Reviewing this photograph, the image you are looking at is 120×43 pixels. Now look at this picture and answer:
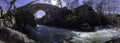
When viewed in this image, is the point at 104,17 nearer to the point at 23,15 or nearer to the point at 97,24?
the point at 97,24

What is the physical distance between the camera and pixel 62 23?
3219 centimetres

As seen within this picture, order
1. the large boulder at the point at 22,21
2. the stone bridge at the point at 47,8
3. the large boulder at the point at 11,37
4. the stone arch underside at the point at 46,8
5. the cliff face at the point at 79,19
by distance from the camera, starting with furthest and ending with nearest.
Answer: the stone arch underside at the point at 46,8
the stone bridge at the point at 47,8
the cliff face at the point at 79,19
the large boulder at the point at 22,21
the large boulder at the point at 11,37

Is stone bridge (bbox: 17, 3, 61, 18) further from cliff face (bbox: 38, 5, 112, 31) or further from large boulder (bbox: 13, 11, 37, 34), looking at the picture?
large boulder (bbox: 13, 11, 37, 34)

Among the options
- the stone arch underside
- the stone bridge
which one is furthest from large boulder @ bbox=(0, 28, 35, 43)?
the stone arch underside

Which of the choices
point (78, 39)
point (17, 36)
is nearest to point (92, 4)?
point (78, 39)

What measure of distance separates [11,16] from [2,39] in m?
6.73

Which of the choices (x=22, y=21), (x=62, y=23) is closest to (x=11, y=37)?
(x=22, y=21)

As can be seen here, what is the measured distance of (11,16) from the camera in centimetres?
2308

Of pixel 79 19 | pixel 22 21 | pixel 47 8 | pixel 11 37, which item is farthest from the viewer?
pixel 47 8

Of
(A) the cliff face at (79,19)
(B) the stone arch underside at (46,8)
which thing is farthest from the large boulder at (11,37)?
(B) the stone arch underside at (46,8)

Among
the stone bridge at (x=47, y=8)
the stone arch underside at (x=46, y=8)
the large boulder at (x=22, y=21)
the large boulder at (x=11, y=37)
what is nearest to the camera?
the large boulder at (x=11, y=37)

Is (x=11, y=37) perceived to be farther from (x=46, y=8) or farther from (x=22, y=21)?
(x=46, y=8)

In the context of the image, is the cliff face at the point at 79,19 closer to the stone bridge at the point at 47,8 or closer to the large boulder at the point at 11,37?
the stone bridge at the point at 47,8

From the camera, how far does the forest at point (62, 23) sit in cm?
1916
